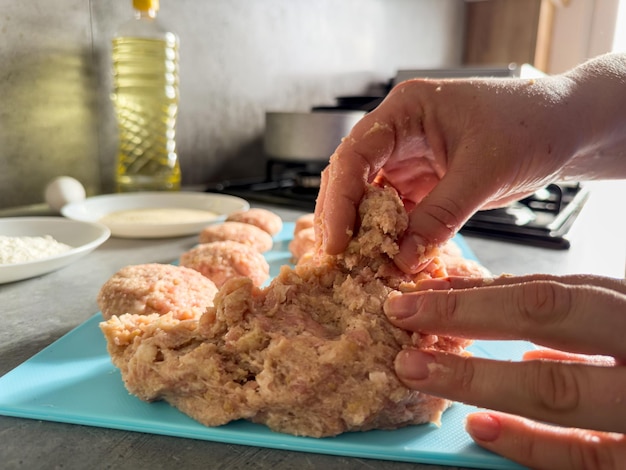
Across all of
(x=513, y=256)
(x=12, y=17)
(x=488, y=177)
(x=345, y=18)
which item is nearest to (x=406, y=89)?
(x=488, y=177)

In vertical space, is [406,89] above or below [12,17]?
below

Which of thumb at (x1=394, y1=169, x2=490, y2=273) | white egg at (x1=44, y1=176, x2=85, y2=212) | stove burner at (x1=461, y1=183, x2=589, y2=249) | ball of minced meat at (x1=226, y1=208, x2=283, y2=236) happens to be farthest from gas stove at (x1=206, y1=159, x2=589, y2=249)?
thumb at (x1=394, y1=169, x2=490, y2=273)

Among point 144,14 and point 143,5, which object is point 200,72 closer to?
point 144,14

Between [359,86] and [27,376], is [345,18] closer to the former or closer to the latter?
[359,86]

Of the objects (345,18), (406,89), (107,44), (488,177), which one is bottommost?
(488,177)

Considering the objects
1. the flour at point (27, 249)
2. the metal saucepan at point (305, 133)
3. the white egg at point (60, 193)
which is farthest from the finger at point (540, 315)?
the metal saucepan at point (305, 133)

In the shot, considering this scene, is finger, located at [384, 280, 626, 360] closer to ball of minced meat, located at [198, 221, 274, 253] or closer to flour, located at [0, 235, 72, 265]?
ball of minced meat, located at [198, 221, 274, 253]

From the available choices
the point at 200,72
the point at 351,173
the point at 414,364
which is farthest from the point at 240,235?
the point at 200,72
